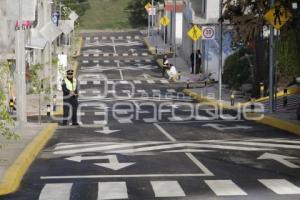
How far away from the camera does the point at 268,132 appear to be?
20969 millimetres

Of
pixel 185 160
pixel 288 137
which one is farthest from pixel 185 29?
pixel 185 160

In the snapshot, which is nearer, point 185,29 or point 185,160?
point 185,160

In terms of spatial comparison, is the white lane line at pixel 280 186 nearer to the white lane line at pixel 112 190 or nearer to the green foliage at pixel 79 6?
the white lane line at pixel 112 190

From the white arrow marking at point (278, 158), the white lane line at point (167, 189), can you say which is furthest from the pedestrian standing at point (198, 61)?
the white lane line at point (167, 189)

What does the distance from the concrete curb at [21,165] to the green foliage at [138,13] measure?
89.8m

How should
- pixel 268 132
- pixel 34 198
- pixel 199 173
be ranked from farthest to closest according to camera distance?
pixel 268 132 < pixel 199 173 < pixel 34 198

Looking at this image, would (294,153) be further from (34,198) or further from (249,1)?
(249,1)

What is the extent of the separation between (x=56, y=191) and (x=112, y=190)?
0.85 meters

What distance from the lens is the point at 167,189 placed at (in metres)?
11.6

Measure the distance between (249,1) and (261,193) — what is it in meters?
17.7

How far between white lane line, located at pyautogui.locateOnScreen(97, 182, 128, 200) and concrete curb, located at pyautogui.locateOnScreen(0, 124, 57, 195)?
1.38 meters

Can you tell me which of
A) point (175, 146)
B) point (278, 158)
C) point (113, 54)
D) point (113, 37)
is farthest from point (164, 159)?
point (113, 37)

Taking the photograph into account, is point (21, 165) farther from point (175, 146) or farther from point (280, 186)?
point (175, 146)

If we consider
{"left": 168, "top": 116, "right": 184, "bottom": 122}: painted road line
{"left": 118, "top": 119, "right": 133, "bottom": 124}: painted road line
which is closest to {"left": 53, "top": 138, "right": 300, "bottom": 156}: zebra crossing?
{"left": 118, "top": 119, "right": 133, "bottom": 124}: painted road line
